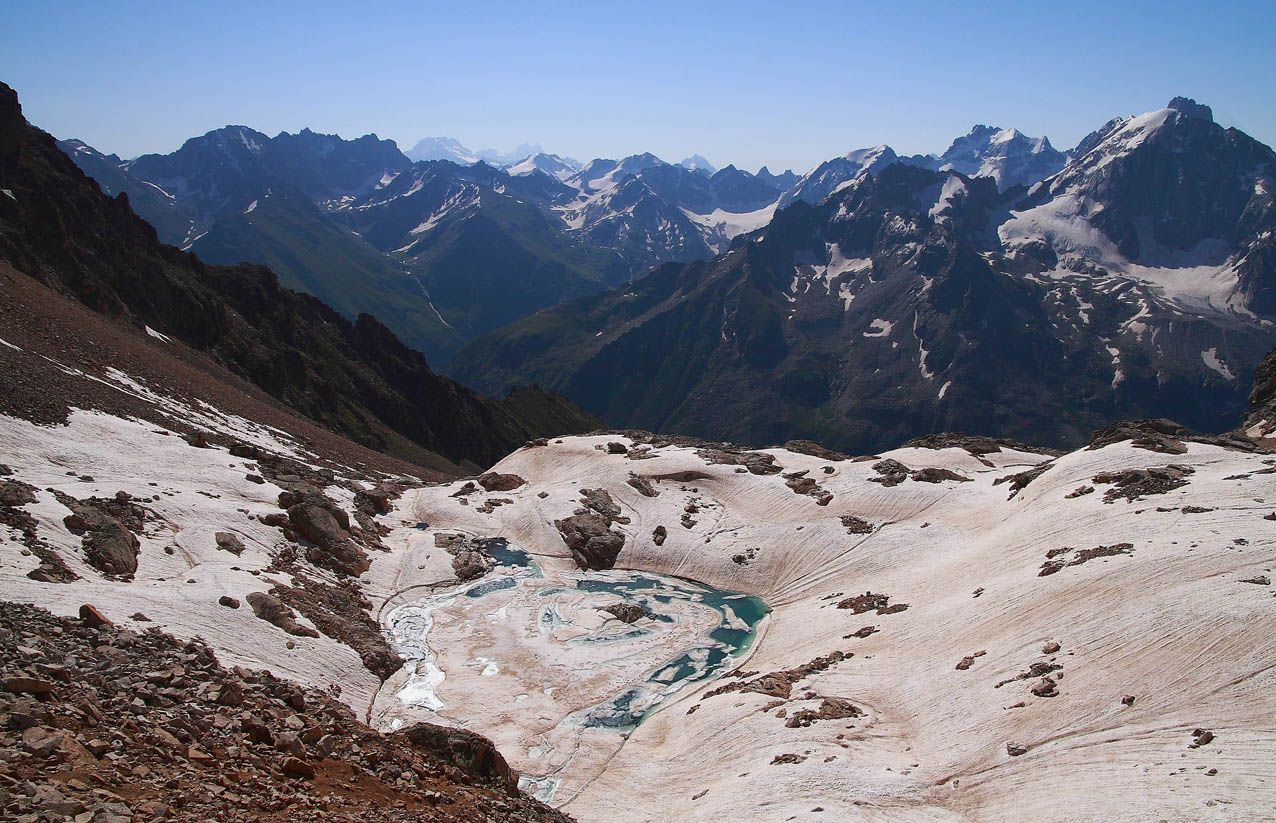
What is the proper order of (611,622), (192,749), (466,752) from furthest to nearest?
(611,622), (466,752), (192,749)

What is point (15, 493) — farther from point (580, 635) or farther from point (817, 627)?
point (817, 627)

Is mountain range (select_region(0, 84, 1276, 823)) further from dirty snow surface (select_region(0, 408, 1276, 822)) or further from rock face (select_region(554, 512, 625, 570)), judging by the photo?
rock face (select_region(554, 512, 625, 570))

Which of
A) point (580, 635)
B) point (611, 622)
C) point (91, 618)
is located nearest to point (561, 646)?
point (580, 635)

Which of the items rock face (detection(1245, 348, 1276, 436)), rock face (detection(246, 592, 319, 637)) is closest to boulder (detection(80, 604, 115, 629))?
rock face (detection(246, 592, 319, 637))

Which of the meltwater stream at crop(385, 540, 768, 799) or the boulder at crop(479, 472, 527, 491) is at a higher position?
the boulder at crop(479, 472, 527, 491)

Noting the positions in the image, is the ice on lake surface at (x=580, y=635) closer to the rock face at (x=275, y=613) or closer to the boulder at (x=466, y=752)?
the rock face at (x=275, y=613)

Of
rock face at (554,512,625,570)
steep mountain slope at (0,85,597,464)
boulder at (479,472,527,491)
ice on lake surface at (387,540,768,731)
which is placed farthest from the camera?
steep mountain slope at (0,85,597,464)

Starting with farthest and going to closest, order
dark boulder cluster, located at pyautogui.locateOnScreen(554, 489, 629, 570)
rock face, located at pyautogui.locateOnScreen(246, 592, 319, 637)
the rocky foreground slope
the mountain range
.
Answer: dark boulder cluster, located at pyautogui.locateOnScreen(554, 489, 629, 570) < rock face, located at pyautogui.locateOnScreen(246, 592, 319, 637) < the rocky foreground slope < the mountain range
